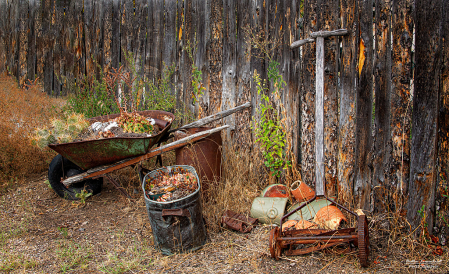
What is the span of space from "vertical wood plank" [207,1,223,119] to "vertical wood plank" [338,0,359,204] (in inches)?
73.9

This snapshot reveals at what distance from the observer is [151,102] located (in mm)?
5141

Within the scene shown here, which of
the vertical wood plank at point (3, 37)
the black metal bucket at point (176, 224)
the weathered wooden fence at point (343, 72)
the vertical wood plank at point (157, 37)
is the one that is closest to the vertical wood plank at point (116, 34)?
the weathered wooden fence at point (343, 72)

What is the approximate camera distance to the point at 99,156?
3.55m

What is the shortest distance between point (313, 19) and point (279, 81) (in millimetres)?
819

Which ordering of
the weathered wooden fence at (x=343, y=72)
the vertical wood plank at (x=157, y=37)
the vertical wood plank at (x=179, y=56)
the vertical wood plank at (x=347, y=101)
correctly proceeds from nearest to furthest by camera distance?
the weathered wooden fence at (x=343, y=72) → the vertical wood plank at (x=347, y=101) → the vertical wood plank at (x=179, y=56) → the vertical wood plank at (x=157, y=37)

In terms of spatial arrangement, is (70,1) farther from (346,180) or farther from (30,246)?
(346,180)

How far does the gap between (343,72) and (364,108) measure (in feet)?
1.41

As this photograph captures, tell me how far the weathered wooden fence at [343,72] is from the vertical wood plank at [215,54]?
1 cm

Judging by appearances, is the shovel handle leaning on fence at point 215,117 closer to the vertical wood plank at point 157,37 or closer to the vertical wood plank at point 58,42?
the vertical wood plank at point 157,37

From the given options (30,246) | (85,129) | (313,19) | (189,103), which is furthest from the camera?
(189,103)

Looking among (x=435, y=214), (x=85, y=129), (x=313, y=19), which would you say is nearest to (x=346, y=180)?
(x=435, y=214)

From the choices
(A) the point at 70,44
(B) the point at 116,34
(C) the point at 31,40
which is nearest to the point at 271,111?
(B) the point at 116,34

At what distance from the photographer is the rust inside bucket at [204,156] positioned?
3812 millimetres

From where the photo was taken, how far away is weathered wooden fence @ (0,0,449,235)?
2617 millimetres
